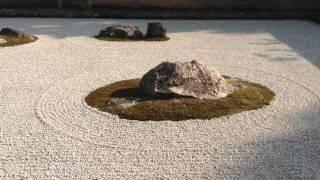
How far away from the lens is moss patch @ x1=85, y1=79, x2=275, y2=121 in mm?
7520

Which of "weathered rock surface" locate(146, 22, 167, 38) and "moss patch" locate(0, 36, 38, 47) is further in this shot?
"weathered rock surface" locate(146, 22, 167, 38)

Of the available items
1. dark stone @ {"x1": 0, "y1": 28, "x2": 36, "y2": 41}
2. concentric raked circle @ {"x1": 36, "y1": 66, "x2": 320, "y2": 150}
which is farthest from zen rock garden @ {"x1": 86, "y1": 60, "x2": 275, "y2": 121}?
dark stone @ {"x1": 0, "y1": 28, "x2": 36, "y2": 41}

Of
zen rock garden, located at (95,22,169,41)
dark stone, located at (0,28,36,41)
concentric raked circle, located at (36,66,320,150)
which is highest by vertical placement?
zen rock garden, located at (95,22,169,41)

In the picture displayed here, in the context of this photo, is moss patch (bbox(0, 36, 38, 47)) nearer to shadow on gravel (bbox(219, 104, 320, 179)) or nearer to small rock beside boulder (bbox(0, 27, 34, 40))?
small rock beside boulder (bbox(0, 27, 34, 40))

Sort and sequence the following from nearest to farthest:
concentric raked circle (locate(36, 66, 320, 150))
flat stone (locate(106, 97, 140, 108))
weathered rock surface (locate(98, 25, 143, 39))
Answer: concentric raked circle (locate(36, 66, 320, 150)), flat stone (locate(106, 97, 140, 108)), weathered rock surface (locate(98, 25, 143, 39))

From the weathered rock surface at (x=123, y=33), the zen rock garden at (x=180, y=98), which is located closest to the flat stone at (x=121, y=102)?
the zen rock garden at (x=180, y=98)

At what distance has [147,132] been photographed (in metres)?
6.99

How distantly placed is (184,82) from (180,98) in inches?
11.5

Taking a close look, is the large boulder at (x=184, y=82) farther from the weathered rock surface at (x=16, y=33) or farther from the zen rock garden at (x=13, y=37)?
the weathered rock surface at (x=16, y=33)

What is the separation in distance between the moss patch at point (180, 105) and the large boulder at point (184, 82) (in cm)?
13

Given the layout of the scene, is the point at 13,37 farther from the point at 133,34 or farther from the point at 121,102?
the point at 121,102

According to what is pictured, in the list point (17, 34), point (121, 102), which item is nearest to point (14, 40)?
point (17, 34)

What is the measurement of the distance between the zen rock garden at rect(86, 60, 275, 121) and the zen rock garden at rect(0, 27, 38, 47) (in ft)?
18.6

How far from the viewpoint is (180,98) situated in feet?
26.2
